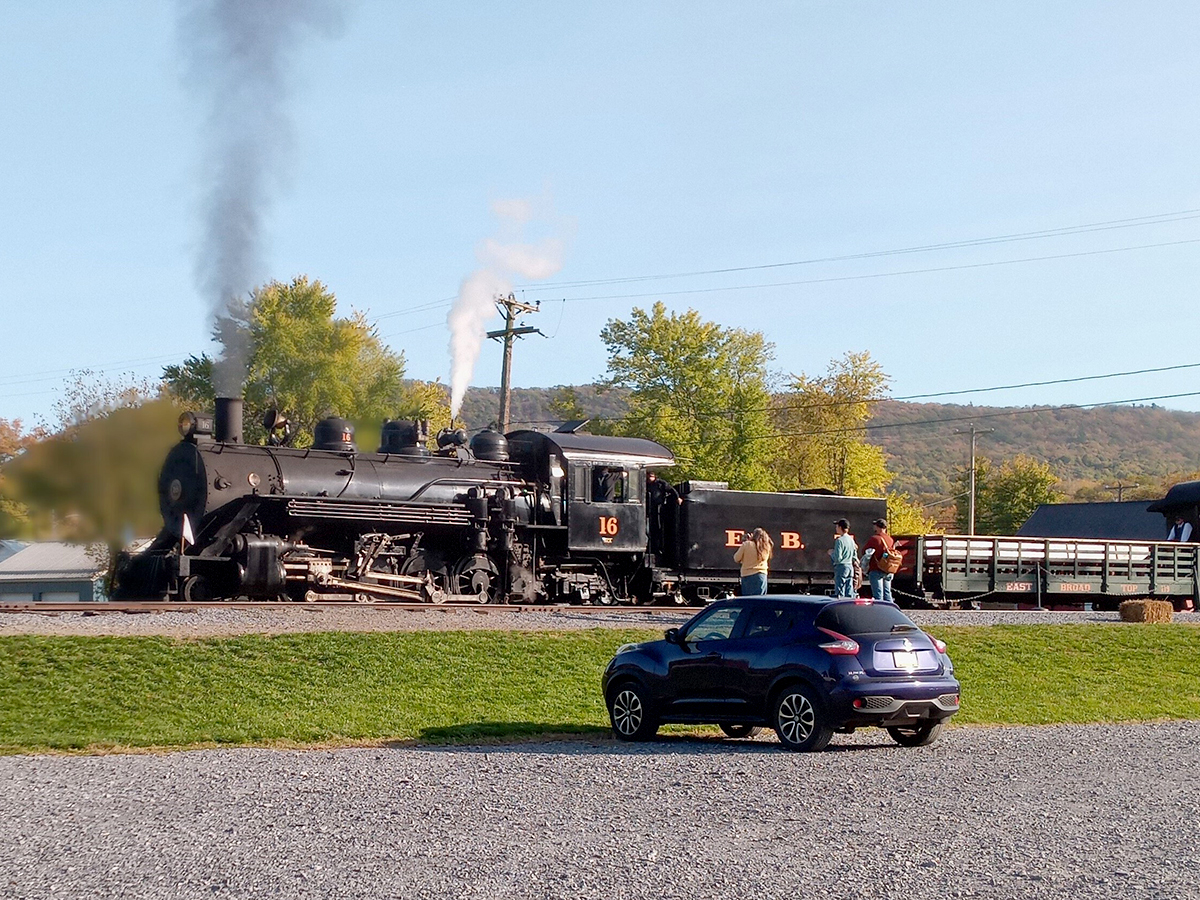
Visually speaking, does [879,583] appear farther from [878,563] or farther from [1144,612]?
[1144,612]

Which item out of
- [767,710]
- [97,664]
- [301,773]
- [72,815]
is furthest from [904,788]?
[97,664]

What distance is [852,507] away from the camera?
101ft

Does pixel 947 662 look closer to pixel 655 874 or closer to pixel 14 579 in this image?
pixel 655 874

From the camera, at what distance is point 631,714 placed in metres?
13.6

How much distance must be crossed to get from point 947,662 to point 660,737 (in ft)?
10.5

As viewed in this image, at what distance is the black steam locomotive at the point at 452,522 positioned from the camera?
72.6ft

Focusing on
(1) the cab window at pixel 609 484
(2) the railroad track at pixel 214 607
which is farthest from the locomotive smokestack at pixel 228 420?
(1) the cab window at pixel 609 484

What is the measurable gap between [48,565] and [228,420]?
4275 cm

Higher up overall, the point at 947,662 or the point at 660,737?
the point at 947,662

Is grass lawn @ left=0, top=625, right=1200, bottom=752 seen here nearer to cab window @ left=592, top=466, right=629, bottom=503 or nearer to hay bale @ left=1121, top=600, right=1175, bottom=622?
hay bale @ left=1121, top=600, right=1175, bottom=622

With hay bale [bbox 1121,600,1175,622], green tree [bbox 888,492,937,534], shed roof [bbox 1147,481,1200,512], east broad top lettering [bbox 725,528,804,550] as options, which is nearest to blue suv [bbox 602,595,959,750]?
east broad top lettering [bbox 725,528,804,550]

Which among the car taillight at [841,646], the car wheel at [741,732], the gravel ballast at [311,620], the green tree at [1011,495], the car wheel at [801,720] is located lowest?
the car wheel at [741,732]

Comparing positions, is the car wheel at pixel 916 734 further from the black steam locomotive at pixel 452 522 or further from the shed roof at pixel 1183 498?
the shed roof at pixel 1183 498

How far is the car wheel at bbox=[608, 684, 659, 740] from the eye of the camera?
530 inches
